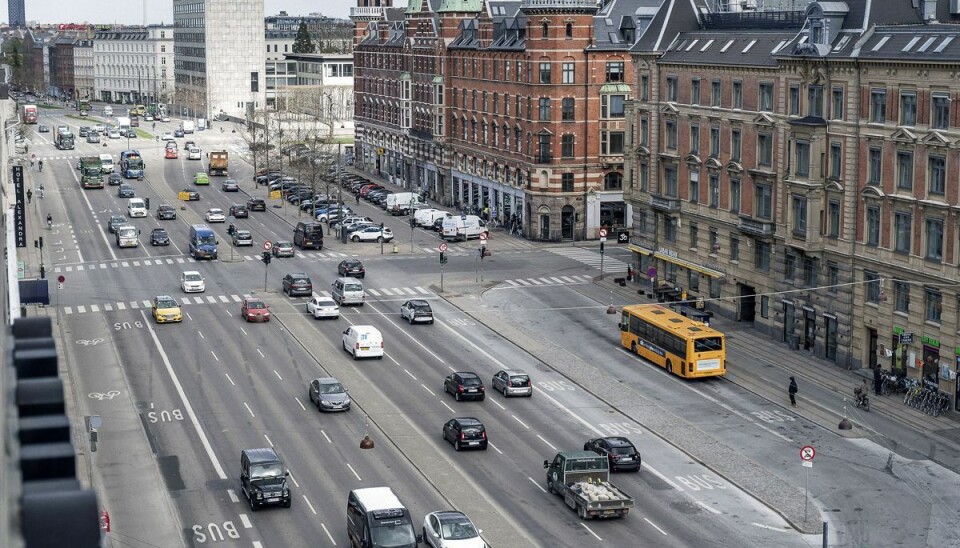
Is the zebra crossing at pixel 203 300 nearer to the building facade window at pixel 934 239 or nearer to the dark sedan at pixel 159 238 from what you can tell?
the dark sedan at pixel 159 238

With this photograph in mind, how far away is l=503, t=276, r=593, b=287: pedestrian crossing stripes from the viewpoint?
329 ft

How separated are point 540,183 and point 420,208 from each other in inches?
730

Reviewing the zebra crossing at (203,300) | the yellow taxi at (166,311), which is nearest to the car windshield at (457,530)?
the yellow taxi at (166,311)

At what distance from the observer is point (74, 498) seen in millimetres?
8422

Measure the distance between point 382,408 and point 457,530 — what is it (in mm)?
21803

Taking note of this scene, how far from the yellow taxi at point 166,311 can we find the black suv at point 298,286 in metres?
10.1

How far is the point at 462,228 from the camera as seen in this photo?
12238cm

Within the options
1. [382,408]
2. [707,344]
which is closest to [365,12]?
[707,344]

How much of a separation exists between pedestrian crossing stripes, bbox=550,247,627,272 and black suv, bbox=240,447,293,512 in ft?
192

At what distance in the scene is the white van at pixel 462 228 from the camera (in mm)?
122375

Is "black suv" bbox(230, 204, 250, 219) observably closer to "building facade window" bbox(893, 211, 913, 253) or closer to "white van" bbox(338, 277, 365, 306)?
"white van" bbox(338, 277, 365, 306)

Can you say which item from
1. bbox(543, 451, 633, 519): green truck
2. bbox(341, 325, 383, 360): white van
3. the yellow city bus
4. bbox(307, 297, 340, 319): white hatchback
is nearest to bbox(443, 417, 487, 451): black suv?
bbox(543, 451, 633, 519): green truck

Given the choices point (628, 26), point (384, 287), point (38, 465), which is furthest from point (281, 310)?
point (38, 465)

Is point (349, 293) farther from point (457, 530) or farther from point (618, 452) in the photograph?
point (457, 530)
